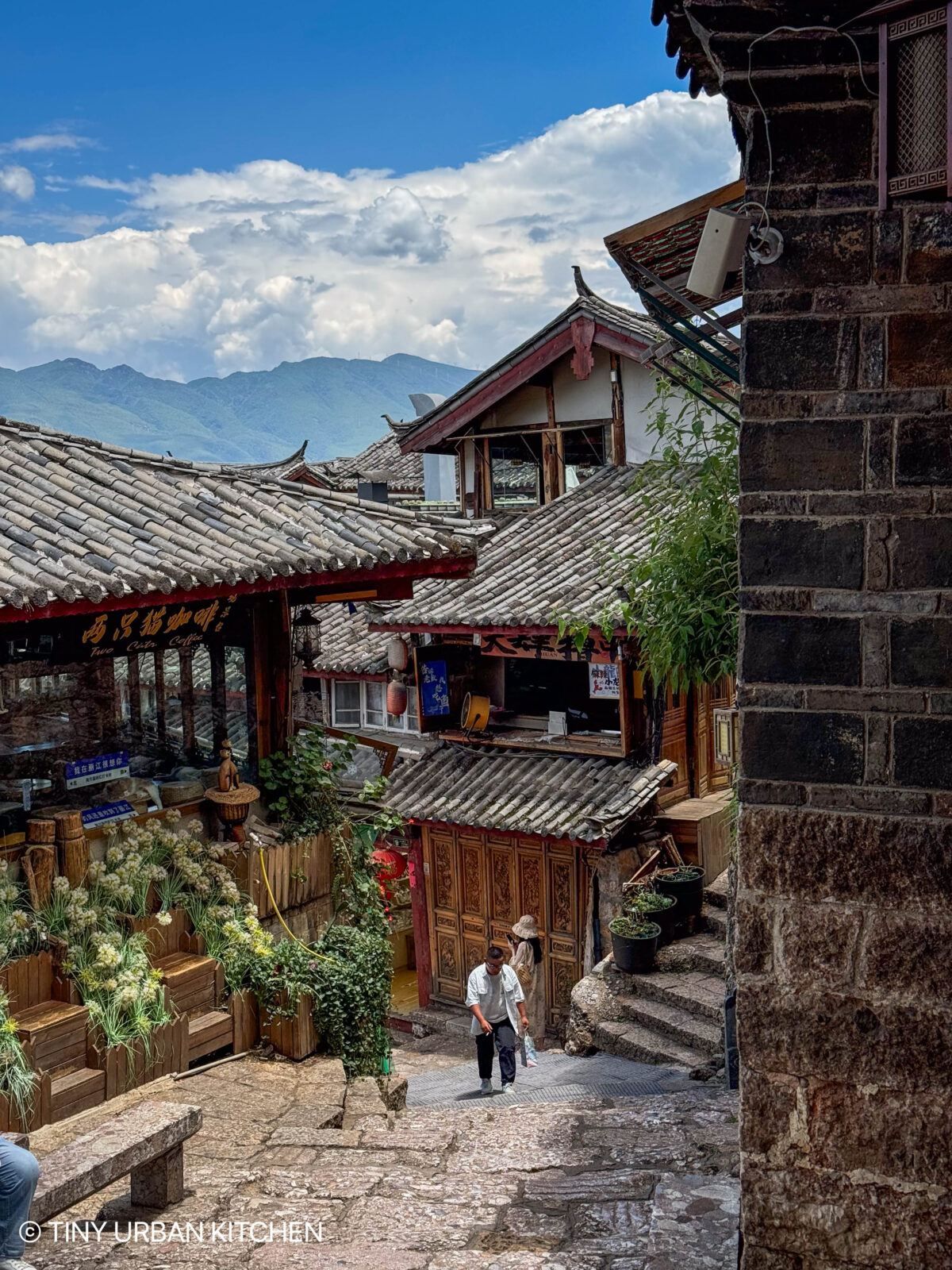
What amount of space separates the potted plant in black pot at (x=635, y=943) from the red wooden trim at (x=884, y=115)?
384 inches

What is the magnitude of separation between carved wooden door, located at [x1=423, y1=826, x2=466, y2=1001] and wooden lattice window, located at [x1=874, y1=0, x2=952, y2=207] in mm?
13274

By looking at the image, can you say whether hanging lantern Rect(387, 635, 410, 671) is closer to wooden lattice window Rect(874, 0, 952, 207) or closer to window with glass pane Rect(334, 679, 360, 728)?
window with glass pane Rect(334, 679, 360, 728)

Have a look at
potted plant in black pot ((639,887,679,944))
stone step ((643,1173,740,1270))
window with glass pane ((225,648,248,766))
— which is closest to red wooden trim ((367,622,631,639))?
potted plant in black pot ((639,887,679,944))

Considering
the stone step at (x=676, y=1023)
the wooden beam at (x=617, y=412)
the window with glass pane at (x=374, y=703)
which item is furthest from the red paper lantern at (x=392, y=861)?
the wooden beam at (x=617, y=412)

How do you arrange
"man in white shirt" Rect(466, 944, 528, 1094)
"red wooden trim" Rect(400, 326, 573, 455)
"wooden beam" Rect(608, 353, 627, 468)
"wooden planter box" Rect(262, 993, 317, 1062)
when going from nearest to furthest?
"wooden planter box" Rect(262, 993, 317, 1062) < "man in white shirt" Rect(466, 944, 528, 1094) < "wooden beam" Rect(608, 353, 627, 468) < "red wooden trim" Rect(400, 326, 573, 455)

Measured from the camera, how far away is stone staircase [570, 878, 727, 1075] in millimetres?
10859

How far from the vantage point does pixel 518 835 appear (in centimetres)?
1521

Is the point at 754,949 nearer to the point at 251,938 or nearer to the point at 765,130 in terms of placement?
the point at 765,130

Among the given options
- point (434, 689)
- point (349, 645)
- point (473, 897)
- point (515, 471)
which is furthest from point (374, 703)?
point (473, 897)

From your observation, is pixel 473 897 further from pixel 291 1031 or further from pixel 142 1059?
pixel 142 1059

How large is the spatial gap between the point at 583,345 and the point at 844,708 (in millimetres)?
13770

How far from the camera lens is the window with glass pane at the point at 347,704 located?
2203cm

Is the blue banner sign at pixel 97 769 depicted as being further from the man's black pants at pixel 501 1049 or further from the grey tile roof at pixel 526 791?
the grey tile roof at pixel 526 791

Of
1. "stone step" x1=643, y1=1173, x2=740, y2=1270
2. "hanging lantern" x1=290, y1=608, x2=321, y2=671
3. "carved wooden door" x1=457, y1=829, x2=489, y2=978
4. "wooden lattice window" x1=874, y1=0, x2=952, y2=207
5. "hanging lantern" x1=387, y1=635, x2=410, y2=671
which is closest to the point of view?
"wooden lattice window" x1=874, y1=0, x2=952, y2=207
